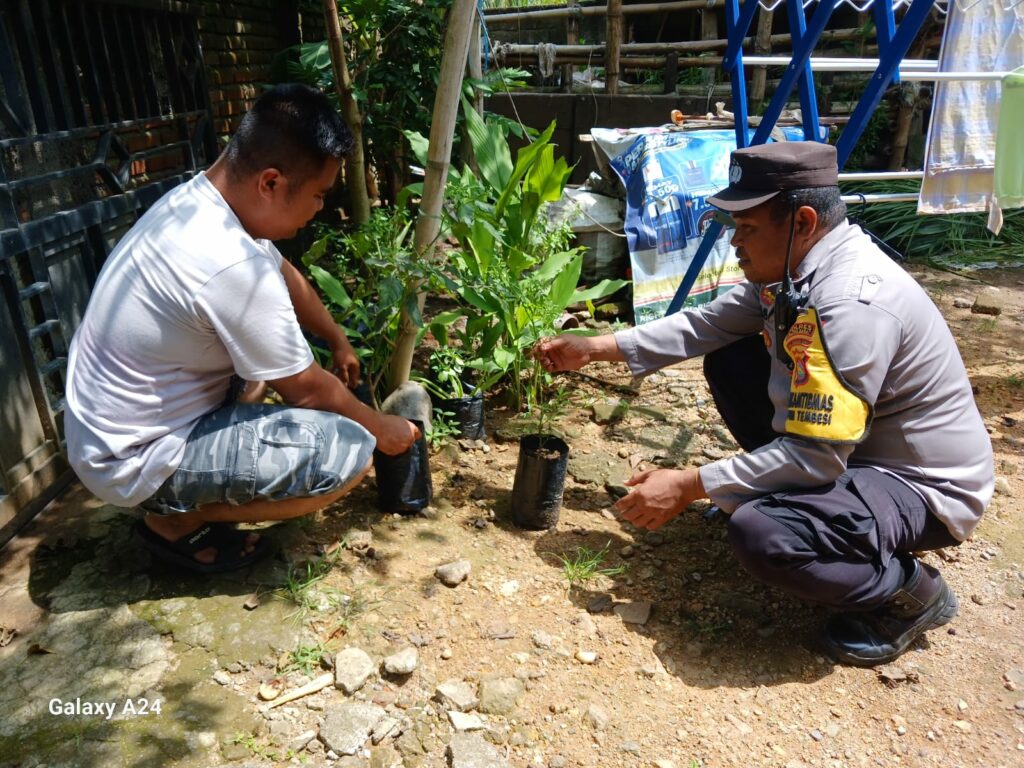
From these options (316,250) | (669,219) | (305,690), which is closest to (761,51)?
(669,219)

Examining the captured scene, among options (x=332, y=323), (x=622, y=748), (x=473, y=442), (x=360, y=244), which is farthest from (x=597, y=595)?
(x=360, y=244)

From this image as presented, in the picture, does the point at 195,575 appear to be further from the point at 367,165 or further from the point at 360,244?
the point at 367,165

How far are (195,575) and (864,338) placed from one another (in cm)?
204

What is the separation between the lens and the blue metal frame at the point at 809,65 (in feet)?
9.84

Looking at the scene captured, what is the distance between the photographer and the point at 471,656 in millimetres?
2225

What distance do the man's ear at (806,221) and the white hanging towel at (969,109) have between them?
94.2 inches

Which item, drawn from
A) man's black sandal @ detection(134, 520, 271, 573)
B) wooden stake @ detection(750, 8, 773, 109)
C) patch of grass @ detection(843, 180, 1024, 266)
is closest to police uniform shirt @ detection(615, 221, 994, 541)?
man's black sandal @ detection(134, 520, 271, 573)

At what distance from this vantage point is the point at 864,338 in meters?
2.04

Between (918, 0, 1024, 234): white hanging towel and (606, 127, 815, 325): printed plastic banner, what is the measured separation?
1.20 metres

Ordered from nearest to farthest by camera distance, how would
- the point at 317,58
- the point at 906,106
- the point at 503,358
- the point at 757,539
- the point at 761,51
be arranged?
the point at 757,539, the point at 503,358, the point at 317,58, the point at 906,106, the point at 761,51

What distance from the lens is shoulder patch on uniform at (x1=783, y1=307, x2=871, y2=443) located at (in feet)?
6.66

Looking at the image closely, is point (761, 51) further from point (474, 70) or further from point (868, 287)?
point (868, 287)

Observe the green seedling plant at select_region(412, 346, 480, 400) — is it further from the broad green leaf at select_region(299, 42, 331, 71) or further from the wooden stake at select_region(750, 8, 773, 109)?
the wooden stake at select_region(750, 8, 773, 109)

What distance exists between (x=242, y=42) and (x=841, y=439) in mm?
4410
